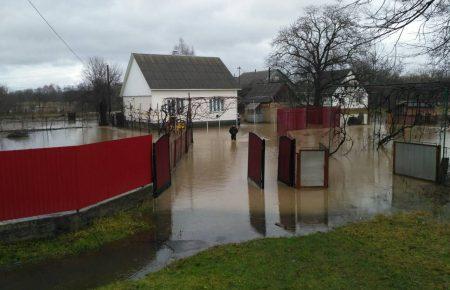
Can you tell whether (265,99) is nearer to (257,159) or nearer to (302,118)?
(302,118)

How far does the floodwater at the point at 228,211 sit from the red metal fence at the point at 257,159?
0.33 metres

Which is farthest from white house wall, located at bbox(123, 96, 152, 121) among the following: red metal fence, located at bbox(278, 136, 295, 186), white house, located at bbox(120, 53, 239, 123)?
red metal fence, located at bbox(278, 136, 295, 186)

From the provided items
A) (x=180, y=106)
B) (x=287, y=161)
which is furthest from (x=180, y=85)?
(x=287, y=161)

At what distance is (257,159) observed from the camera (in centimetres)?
1376

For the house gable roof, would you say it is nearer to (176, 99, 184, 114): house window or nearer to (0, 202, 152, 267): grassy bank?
(176, 99, 184, 114): house window

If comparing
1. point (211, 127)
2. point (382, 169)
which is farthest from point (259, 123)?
point (382, 169)

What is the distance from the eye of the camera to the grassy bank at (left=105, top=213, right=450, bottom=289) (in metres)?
6.19

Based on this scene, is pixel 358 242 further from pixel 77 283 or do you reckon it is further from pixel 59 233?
pixel 59 233

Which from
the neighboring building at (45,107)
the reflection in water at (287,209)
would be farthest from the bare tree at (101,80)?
the reflection in water at (287,209)

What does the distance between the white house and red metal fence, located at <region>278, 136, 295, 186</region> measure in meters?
23.0

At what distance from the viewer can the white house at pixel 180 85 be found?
38.1m

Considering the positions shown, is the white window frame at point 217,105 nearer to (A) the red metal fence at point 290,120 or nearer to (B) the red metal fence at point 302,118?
(B) the red metal fence at point 302,118

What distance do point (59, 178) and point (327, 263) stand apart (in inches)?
226

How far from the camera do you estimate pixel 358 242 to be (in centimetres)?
797
